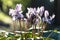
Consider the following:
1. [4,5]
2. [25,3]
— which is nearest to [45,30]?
[25,3]

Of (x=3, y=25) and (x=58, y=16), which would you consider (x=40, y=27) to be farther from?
(x=3, y=25)

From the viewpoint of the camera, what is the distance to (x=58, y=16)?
1489 millimetres

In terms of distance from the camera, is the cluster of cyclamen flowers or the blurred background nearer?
the cluster of cyclamen flowers

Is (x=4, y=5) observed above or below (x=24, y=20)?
above

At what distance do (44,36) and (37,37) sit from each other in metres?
0.11

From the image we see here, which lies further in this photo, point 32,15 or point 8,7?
point 8,7

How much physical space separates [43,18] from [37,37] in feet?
0.57

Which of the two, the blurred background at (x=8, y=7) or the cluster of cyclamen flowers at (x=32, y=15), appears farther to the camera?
the blurred background at (x=8, y=7)

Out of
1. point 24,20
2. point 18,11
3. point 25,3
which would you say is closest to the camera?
point 18,11

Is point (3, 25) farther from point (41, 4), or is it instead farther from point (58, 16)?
point (58, 16)

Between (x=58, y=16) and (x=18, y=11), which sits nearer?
(x=18, y=11)

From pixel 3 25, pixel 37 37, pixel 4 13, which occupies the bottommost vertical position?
pixel 37 37

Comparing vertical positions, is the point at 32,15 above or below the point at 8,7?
below

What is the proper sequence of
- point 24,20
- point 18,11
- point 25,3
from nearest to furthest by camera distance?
point 18,11, point 24,20, point 25,3
